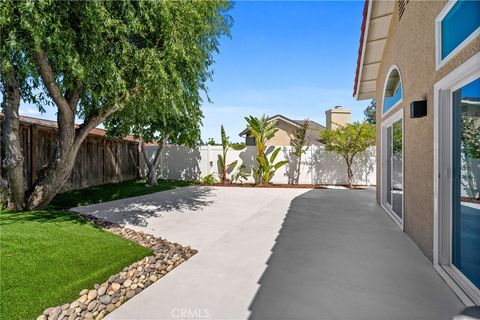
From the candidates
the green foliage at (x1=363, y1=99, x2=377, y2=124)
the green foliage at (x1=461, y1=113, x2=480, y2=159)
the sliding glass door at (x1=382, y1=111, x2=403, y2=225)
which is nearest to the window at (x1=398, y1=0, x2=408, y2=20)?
the sliding glass door at (x1=382, y1=111, x2=403, y2=225)

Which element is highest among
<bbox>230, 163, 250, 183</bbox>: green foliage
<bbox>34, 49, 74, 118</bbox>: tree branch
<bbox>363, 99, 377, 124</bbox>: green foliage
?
<bbox>363, 99, 377, 124</bbox>: green foliage

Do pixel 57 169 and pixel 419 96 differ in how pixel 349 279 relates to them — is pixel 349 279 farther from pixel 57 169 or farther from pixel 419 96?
pixel 57 169

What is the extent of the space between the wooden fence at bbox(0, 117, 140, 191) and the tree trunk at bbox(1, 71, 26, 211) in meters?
2.30

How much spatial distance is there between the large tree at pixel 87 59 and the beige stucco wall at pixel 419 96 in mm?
4362

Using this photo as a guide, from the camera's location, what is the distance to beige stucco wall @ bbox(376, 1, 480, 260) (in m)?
4.19

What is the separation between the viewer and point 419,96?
481 centimetres

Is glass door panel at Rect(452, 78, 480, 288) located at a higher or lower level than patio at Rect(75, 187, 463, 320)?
higher

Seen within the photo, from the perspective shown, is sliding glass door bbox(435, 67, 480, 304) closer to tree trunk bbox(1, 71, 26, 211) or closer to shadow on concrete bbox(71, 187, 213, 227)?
shadow on concrete bbox(71, 187, 213, 227)

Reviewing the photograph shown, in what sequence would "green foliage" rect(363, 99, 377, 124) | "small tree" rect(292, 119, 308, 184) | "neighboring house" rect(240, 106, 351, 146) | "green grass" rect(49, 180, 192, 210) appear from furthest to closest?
"green foliage" rect(363, 99, 377, 124) → "neighboring house" rect(240, 106, 351, 146) → "small tree" rect(292, 119, 308, 184) → "green grass" rect(49, 180, 192, 210)

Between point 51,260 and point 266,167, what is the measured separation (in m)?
12.1

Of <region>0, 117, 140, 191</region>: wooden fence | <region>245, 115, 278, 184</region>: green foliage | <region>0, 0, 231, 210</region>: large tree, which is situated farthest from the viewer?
<region>245, 115, 278, 184</region>: green foliage

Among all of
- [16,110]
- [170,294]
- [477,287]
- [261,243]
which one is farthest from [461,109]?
[16,110]

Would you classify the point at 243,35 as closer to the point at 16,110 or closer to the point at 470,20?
the point at 16,110

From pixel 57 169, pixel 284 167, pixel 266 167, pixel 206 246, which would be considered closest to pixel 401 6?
pixel 206 246
